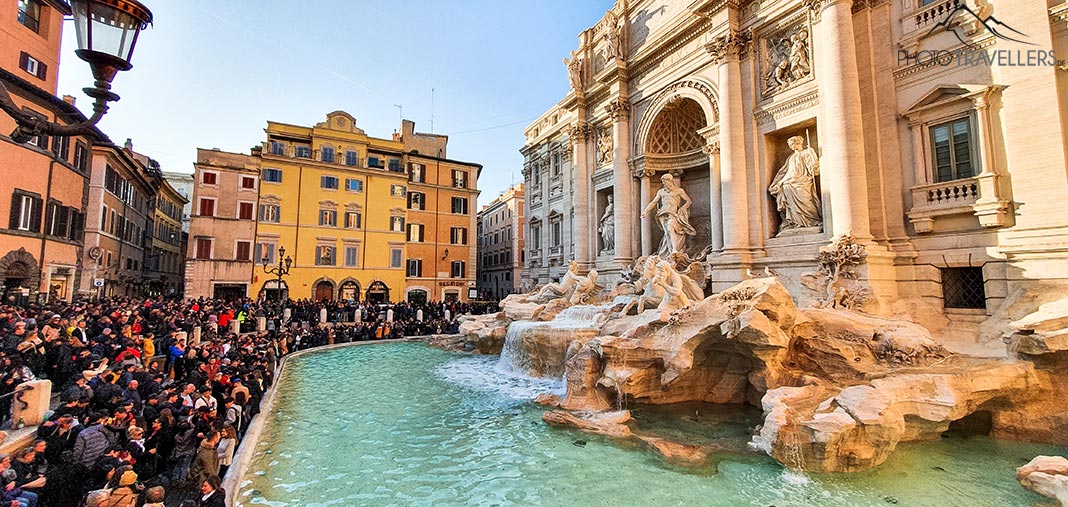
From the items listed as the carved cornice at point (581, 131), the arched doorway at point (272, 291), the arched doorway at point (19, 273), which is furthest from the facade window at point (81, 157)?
the carved cornice at point (581, 131)

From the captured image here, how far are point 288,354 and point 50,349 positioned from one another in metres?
8.25

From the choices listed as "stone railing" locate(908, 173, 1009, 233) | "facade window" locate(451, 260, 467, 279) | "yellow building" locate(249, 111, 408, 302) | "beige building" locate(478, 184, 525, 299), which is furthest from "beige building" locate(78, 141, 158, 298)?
"stone railing" locate(908, 173, 1009, 233)

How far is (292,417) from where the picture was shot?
865 cm

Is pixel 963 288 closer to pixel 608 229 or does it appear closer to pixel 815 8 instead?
pixel 815 8

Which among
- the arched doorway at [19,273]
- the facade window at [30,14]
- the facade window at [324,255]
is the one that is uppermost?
the facade window at [30,14]

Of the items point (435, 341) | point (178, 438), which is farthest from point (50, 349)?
point (435, 341)

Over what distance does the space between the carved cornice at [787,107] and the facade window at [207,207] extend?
2696 cm

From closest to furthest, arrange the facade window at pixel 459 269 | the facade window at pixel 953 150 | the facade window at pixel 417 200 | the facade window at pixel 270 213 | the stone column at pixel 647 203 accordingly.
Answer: the facade window at pixel 953 150 < the stone column at pixel 647 203 < the facade window at pixel 270 213 < the facade window at pixel 417 200 < the facade window at pixel 459 269

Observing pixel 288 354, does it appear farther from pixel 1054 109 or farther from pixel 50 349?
pixel 1054 109

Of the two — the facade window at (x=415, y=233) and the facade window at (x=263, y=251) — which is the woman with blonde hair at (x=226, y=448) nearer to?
the facade window at (x=263, y=251)

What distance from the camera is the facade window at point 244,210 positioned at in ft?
86.3

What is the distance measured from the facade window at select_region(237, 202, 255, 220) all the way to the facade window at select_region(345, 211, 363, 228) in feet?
16.6

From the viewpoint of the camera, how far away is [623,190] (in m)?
18.3

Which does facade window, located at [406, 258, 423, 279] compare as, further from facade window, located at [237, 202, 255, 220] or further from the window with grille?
the window with grille
